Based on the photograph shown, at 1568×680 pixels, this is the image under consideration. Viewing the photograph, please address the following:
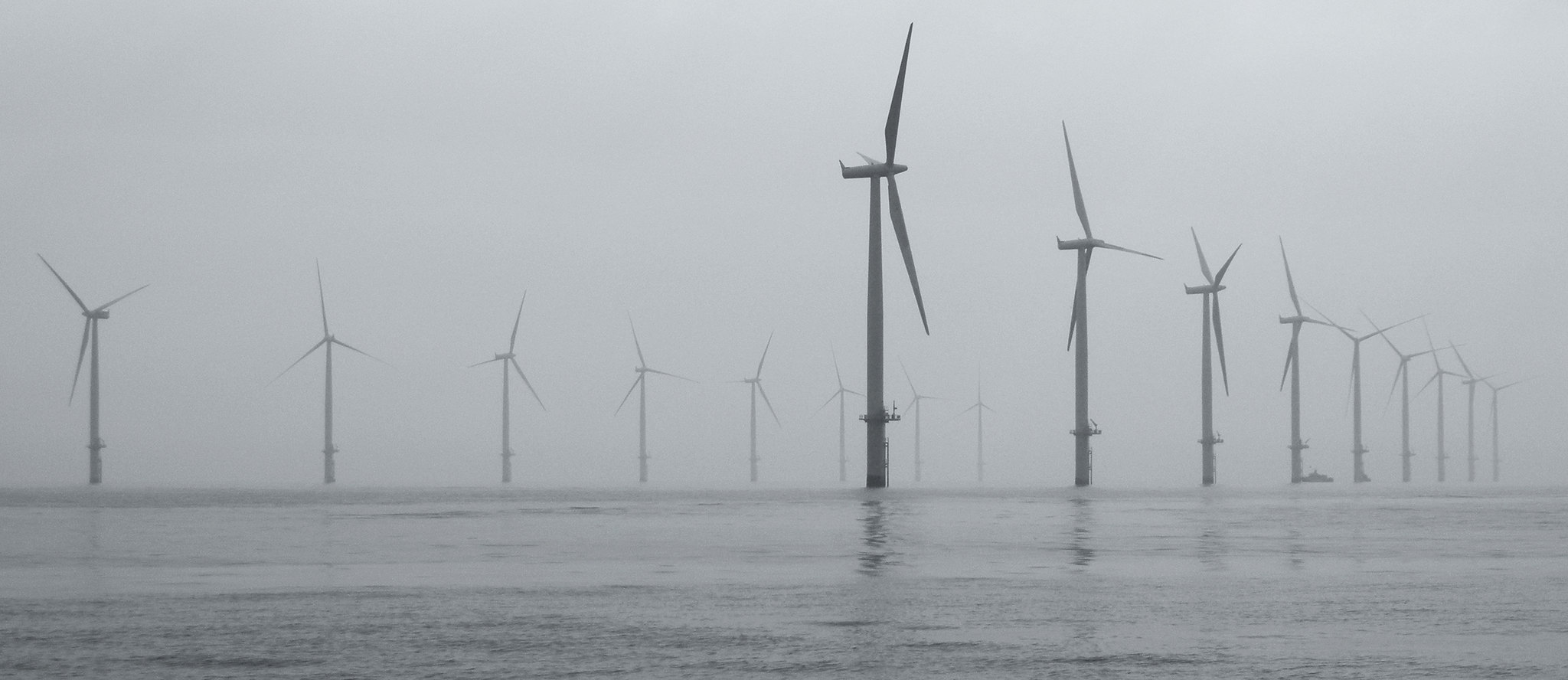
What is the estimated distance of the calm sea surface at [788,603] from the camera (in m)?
11.5

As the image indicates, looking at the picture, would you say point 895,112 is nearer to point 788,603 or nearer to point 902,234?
point 902,234

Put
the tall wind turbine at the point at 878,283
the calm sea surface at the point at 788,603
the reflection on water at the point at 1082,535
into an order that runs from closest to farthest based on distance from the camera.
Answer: the calm sea surface at the point at 788,603 → the reflection on water at the point at 1082,535 → the tall wind turbine at the point at 878,283

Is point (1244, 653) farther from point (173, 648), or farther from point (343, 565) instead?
point (343, 565)

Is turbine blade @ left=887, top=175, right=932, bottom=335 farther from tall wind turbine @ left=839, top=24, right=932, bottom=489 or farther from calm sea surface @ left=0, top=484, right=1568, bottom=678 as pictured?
calm sea surface @ left=0, top=484, right=1568, bottom=678

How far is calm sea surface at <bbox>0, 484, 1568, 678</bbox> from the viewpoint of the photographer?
1152 cm

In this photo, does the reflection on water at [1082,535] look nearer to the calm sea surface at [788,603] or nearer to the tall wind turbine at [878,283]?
the calm sea surface at [788,603]

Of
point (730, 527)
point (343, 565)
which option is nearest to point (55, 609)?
point (343, 565)

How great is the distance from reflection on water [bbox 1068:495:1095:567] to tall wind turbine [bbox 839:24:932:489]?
18.3 metres

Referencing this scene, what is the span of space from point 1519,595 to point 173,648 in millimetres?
12894

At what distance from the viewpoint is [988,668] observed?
11219 millimetres

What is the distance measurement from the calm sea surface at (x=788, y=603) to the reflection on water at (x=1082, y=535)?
0.14 m

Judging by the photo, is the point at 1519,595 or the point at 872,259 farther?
the point at 872,259

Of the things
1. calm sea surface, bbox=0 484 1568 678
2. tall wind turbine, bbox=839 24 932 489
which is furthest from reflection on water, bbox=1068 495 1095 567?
tall wind turbine, bbox=839 24 932 489

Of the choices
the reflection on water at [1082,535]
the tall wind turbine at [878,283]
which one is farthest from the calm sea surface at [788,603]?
the tall wind turbine at [878,283]
